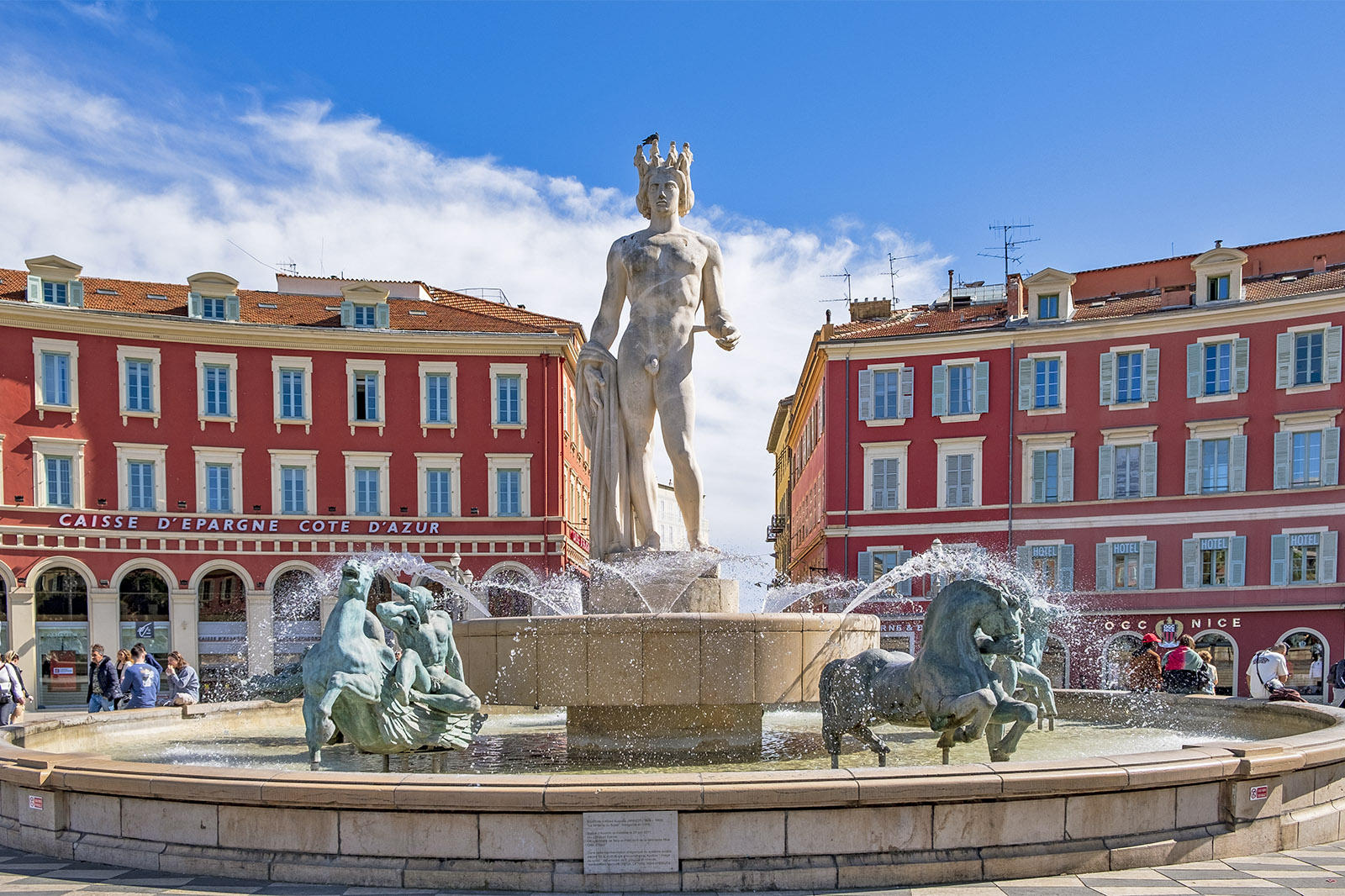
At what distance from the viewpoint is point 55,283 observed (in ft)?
110

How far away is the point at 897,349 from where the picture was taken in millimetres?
37250

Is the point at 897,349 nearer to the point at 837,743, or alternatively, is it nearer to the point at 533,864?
the point at 837,743

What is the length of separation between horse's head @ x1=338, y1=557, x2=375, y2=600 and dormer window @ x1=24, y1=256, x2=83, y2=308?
99.2ft

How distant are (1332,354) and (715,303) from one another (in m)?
29.0

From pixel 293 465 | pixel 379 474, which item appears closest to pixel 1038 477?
pixel 379 474

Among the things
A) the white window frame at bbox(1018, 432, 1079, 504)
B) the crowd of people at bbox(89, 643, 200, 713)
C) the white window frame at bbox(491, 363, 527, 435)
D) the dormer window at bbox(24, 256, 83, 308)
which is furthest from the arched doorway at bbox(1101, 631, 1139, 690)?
the dormer window at bbox(24, 256, 83, 308)

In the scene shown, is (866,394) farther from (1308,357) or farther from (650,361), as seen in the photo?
(650,361)

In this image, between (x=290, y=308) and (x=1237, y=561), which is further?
(x=290, y=308)

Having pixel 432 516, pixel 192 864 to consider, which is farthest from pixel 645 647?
pixel 432 516

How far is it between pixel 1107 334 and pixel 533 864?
3356cm

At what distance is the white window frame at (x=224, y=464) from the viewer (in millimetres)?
34312

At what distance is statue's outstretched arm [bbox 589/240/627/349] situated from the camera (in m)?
9.91

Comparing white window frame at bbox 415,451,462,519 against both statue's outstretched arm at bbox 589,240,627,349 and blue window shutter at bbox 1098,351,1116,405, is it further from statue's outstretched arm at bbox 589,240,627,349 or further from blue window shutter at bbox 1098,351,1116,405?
statue's outstretched arm at bbox 589,240,627,349

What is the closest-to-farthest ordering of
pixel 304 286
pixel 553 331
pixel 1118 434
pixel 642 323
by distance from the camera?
1. pixel 642 323
2. pixel 1118 434
3. pixel 553 331
4. pixel 304 286
